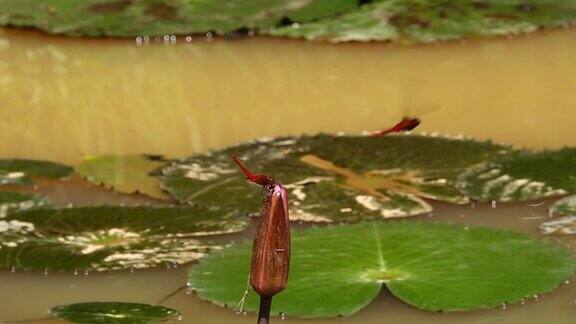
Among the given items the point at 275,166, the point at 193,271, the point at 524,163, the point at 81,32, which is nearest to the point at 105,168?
the point at 275,166

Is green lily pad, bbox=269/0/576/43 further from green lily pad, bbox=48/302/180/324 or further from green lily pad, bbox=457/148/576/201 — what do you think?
green lily pad, bbox=48/302/180/324

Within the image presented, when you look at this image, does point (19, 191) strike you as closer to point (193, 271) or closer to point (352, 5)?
point (193, 271)

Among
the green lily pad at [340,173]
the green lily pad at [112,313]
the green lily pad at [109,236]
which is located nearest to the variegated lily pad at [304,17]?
the green lily pad at [340,173]

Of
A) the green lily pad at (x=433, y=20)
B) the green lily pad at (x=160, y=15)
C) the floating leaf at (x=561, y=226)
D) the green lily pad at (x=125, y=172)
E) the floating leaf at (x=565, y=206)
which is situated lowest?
the floating leaf at (x=561, y=226)

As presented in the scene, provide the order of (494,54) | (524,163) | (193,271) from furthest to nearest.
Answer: (494,54)
(524,163)
(193,271)

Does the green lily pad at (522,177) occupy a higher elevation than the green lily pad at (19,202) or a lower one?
lower

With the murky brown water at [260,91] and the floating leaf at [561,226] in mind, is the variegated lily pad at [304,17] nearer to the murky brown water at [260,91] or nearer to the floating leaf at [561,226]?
Answer: the murky brown water at [260,91]
